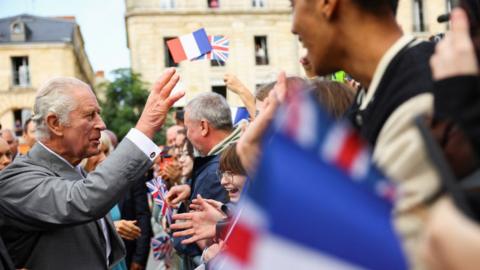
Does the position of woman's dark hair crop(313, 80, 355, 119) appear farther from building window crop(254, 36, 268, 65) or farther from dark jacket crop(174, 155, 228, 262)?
building window crop(254, 36, 268, 65)

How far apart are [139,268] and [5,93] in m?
40.6

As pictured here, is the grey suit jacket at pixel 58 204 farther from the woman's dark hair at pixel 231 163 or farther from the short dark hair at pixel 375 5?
the short dark hair at pixel 375 5

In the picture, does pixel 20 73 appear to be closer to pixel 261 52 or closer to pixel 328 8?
pixel 261 52

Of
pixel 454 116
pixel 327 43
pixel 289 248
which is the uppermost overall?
pixel 327 43

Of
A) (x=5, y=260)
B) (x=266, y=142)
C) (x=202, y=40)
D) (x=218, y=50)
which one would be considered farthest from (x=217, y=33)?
(x=266, y=142)

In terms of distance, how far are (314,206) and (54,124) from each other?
9.47 feet

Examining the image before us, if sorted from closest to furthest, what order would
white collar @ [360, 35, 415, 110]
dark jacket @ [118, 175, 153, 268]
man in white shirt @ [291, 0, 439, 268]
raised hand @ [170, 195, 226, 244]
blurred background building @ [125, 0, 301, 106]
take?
man in white shirt @ [291, 0, 439, 268]
white collar @ [360, 35, 415, 110]
raised hand @ [170, 195, 226, 244]
dark jacket @ [118, 175, 153, 268]
blurred background building @ [125, 0, 301, 106]

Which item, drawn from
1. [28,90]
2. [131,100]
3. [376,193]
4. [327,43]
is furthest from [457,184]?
[28,90]

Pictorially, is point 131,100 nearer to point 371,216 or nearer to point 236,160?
point 236,160

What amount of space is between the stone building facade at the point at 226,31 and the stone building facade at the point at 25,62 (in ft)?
25.9

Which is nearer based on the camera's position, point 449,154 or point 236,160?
point 449,154

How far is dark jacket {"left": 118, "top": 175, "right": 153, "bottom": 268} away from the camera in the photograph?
7445mm

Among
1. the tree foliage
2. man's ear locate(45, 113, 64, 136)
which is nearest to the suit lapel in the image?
man's ear locate(45, 113, 64, 136)

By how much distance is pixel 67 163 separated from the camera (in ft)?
12.5
